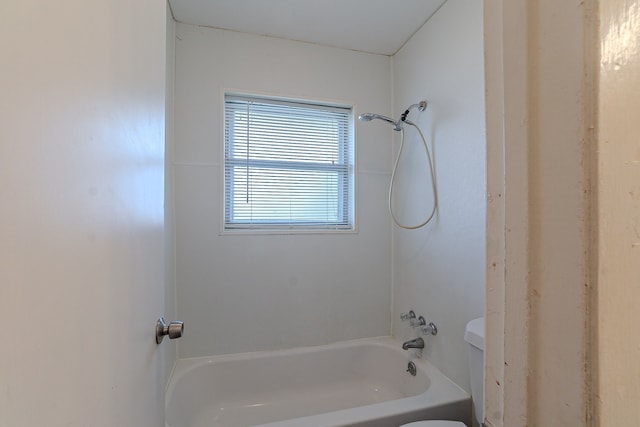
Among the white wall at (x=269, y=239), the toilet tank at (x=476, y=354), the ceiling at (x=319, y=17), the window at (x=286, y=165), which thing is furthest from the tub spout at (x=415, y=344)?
the ceiling at (x=319, y=17)

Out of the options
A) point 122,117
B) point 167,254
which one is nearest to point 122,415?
point 122,117

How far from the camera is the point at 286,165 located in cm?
198

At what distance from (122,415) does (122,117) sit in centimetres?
54

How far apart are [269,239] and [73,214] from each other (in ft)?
5.04

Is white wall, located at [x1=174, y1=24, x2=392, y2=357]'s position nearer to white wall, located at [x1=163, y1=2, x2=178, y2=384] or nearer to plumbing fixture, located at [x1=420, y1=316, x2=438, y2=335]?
white wall, located at [x1=163, y1=2, x2=178, y2=384]

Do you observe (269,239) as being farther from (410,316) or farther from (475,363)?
(475,363)

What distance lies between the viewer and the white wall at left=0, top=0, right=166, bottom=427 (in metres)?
0.28

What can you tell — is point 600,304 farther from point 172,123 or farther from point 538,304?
point 172,123

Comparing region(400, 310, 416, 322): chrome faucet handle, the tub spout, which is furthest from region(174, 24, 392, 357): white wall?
the tub spout

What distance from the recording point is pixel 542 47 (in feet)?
1.10

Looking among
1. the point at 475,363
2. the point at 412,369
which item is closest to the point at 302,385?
the point at 412,369

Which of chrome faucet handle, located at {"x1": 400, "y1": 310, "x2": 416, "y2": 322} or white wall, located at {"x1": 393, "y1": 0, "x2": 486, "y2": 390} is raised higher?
white wall, located at {"x1": 393, "y1": 0, "x2": 486, "y2": 390}

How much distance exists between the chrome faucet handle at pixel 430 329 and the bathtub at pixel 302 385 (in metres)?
0.18

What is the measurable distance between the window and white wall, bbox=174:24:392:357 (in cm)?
9
